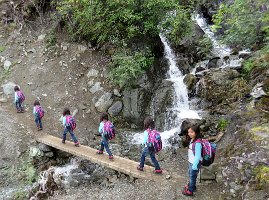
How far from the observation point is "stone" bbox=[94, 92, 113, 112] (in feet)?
46.3

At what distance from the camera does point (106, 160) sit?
10.0 m

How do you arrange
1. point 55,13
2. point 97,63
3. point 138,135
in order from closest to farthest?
1. point 138,135
2. point 97,63
3. point 55,13

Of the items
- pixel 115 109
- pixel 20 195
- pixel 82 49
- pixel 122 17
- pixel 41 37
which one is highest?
pixel 122 17

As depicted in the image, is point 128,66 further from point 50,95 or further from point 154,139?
point 154,139

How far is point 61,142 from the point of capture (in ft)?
38.5

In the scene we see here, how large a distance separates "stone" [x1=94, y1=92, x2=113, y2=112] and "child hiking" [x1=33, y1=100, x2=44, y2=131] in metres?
2.79

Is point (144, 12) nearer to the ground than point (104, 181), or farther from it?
farther from it

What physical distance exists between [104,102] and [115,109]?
70 centimetres

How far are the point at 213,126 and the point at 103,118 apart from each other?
465 centimetres

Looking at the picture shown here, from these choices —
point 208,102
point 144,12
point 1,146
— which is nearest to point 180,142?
point 208,102

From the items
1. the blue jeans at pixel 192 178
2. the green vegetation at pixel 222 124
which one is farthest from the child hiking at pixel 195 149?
the green vegetation at pixel 222 124

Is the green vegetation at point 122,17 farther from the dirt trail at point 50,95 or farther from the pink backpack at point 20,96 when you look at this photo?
the pink backpack at point 20,96

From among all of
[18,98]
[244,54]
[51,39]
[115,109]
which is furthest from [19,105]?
[244,54]

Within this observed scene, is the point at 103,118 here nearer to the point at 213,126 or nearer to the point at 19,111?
the point at 213,126
